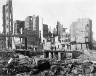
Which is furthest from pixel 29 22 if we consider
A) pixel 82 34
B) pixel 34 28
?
pixel 82 34

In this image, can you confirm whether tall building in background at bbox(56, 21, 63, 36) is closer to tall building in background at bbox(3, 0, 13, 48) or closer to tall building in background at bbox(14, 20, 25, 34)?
tall building in background at bbox(14, 20, 25, 34)

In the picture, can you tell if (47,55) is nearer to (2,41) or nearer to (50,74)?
(50,74)

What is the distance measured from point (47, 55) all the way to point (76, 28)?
22941mm

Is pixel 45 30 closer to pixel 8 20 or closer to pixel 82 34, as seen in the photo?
pixel 8 20

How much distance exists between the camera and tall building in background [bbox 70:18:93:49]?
226ft

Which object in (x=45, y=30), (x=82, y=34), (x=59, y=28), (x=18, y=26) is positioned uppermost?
(x=18, y=26)

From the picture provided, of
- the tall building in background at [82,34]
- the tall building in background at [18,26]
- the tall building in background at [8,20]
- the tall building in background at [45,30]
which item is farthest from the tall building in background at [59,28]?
the tall building in background at [8,20]

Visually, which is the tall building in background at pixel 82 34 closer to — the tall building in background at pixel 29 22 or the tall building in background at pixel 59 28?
the tall building in background at pixel 59 28

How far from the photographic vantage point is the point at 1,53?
197 ft

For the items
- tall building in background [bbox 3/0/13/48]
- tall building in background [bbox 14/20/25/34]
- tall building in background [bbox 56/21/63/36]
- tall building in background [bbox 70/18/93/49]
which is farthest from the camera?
tall building in background [bbox 56/21/63/36]

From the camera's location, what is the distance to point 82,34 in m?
71.2

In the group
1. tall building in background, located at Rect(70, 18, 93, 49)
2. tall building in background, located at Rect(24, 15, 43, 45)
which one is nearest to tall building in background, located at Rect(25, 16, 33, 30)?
tall building in background, located at Rect(24, 15, 43, 45)

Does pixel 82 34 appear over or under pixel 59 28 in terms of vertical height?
under

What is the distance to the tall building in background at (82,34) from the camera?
69.0 metres
